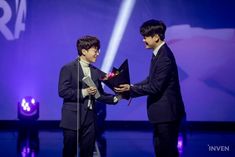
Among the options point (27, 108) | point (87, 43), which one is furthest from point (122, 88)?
point (27, 108)

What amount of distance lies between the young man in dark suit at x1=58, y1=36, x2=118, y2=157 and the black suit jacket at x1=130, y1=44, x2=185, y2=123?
457 mm

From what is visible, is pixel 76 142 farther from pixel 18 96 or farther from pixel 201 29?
pixel 201 29

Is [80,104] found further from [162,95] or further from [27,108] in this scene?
[27,108]

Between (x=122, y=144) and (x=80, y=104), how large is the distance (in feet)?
5.32

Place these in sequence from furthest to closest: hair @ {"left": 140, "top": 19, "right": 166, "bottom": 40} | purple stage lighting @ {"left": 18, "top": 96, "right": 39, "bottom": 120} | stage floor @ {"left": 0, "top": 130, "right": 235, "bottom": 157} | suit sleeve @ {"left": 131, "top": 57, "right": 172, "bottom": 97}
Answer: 1. purple stage lighting @ {"left": 18, "top": 96, "right": 39, "bottom": 120}
2. stage floor @ {"left": 0, "top": 130, "right": 235, "bottom": 157}
3. hair @ {"left": 140, "top": 19, "right": 166, "bottom": 40}
4. suit sleeve @ {"left": 131, "top": 57, "right": 172, "bottom": 97}

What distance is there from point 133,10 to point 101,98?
81.3 inches

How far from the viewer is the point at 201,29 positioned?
562 centimetres

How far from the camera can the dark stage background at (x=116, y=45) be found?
18.2 ft

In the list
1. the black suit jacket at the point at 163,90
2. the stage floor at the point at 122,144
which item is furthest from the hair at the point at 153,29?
the stage floor at the point at 122,144

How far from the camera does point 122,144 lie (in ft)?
16.7

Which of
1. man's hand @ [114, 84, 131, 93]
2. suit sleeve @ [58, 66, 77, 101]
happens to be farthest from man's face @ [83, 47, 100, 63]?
man's hand @ [114, 84, 131, 93]

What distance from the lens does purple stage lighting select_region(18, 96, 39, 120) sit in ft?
18.1

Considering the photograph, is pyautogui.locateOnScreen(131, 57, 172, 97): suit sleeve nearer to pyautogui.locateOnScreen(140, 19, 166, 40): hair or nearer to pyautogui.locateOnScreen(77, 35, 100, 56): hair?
pyautogui.locateOnScreen(140, 19, 166, 40): hair

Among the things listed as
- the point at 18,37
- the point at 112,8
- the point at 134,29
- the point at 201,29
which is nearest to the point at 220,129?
the point at 201,29
